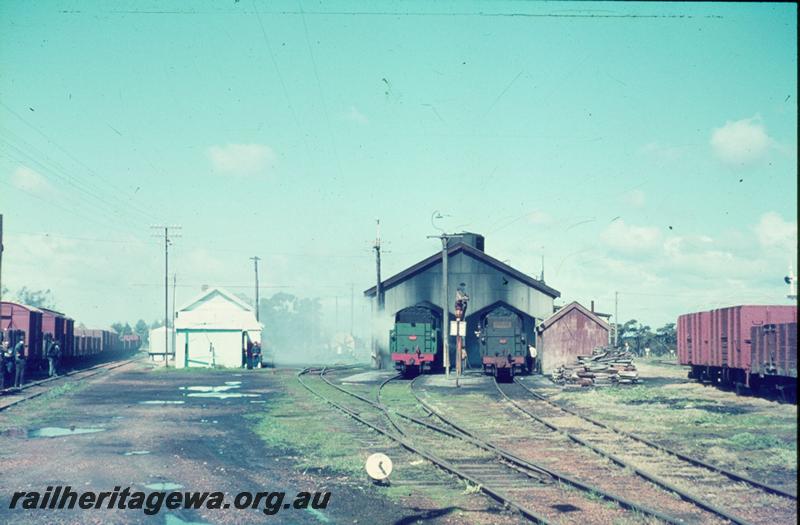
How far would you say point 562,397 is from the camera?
27859 mm

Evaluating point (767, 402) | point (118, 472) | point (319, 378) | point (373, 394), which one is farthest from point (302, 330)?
point (118, 472)

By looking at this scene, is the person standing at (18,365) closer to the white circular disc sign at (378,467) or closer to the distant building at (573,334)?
the white circular disc sign at (378,467)

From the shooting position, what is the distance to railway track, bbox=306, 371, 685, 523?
989cm

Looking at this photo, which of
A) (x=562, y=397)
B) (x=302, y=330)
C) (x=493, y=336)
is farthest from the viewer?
(x=302, y=330)

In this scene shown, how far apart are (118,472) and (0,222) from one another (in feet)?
49.6

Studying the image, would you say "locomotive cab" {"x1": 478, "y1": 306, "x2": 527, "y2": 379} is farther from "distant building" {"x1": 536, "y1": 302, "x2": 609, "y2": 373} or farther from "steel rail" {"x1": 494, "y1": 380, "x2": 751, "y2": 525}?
"steel rail" {"x1": 494, "y1": 380, "x2": 751, "y2": 525}

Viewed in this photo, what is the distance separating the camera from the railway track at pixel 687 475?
10156 mm

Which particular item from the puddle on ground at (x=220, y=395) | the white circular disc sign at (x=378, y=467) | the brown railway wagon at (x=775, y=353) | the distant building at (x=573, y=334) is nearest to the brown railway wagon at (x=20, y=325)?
the puddle on ground at (x=220, y=395)

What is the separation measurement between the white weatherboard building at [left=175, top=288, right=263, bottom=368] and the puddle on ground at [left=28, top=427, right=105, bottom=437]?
33.8 meters

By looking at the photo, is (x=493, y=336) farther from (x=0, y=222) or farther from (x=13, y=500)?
(x=13, y=500)

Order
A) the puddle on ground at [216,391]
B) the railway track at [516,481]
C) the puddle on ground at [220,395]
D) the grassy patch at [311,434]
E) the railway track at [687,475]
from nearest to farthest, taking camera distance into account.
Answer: the railway track at [516,481] → the railway track at [687,475] → the grassy patch at [311,434] → the puddle on ground at [220,395] → the puddle on ground at [216,391]

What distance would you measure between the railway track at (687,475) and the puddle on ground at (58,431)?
35.3ft

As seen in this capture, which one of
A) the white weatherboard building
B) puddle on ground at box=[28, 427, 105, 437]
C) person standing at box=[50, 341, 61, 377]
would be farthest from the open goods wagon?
person standing at box=[50, 341, 61, 377]

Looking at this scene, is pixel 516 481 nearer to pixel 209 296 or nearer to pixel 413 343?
pixel 413 343
